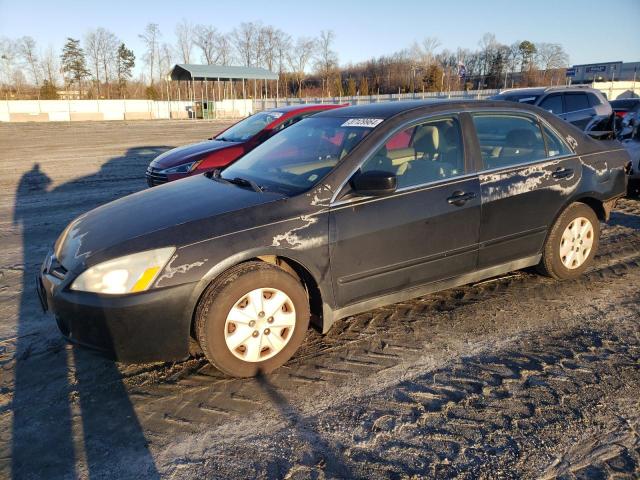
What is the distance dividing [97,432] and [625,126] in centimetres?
915

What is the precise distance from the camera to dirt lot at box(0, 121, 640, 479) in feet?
7.96

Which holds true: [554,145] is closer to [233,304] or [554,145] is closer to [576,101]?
[233,304]

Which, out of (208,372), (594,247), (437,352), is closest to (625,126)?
(594,247)

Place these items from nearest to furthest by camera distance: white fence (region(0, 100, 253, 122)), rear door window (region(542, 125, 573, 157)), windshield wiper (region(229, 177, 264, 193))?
1. windshield wiper (region(229, 177, 264, 193))
2. rear door window (region(542, 125, 573, 157))
3. white fence (region(0, 100, 253, 122))

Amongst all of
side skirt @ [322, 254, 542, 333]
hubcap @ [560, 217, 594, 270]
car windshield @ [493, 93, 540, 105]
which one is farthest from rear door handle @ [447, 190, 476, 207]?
car windshield @ [493, 93, 540, 105]

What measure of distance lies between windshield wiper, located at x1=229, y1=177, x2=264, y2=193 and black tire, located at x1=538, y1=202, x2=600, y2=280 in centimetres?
265

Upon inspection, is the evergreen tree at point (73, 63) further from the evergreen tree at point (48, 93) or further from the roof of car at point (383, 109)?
the roof of car at point (383, 109)

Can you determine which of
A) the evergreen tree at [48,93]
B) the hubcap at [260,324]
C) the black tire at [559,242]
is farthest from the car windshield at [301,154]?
the evergreen tree at [48,93]

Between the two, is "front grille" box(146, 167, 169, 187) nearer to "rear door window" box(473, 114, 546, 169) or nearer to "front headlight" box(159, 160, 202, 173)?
"front headlight" box(159, 160, 202, 173)

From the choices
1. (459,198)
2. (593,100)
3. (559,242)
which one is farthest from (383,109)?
(593,100)

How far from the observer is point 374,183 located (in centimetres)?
330

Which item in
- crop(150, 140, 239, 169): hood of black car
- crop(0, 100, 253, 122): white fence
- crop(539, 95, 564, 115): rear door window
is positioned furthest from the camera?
crop(0, 100, 253, 122): white fence

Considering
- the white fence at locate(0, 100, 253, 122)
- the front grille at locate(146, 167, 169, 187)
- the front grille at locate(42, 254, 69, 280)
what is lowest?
the front grille at locate(42, 254, 69, 280)

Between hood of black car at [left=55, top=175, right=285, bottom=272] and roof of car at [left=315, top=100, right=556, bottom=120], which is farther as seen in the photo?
roof of car at [left=315, top=100, right=556, bottom=120]
